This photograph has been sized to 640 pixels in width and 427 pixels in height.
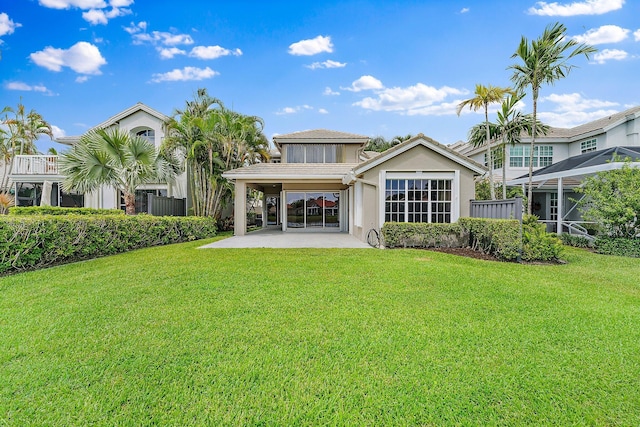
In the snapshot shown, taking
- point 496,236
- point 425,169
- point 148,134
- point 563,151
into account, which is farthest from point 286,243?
point 563,151

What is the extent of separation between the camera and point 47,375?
10.6ft

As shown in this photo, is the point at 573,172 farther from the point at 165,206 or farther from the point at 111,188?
the point at 111,188

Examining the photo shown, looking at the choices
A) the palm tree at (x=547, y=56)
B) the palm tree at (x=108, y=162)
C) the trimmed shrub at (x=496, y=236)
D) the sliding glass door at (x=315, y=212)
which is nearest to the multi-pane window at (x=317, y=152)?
the sliding glass door at (x=315, y=212)

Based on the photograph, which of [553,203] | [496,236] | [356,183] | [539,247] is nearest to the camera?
[539,247]

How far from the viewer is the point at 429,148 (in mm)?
12875

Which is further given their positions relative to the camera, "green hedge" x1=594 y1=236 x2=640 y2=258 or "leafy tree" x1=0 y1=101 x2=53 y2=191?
"leafy tree" x1=0 y1=101 x2=53 y2=191

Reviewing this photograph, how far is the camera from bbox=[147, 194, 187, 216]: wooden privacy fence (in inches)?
656

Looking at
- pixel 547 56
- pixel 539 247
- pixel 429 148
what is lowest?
pixel 539 247

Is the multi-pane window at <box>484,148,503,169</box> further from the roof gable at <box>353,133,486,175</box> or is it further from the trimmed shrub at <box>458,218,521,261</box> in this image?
the trimmed shrub at <box>458,218,521,261</box>

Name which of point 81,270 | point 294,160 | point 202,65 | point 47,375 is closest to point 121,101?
point 202,65

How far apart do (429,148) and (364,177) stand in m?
3.00

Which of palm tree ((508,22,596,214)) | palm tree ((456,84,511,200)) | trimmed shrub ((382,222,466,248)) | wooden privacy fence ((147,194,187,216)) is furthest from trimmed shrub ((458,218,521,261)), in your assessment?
wooden privacy fence ((147,194,187,216))

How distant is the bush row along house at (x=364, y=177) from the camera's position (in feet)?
42.4

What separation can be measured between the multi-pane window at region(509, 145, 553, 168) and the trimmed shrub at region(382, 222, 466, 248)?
14.4m
